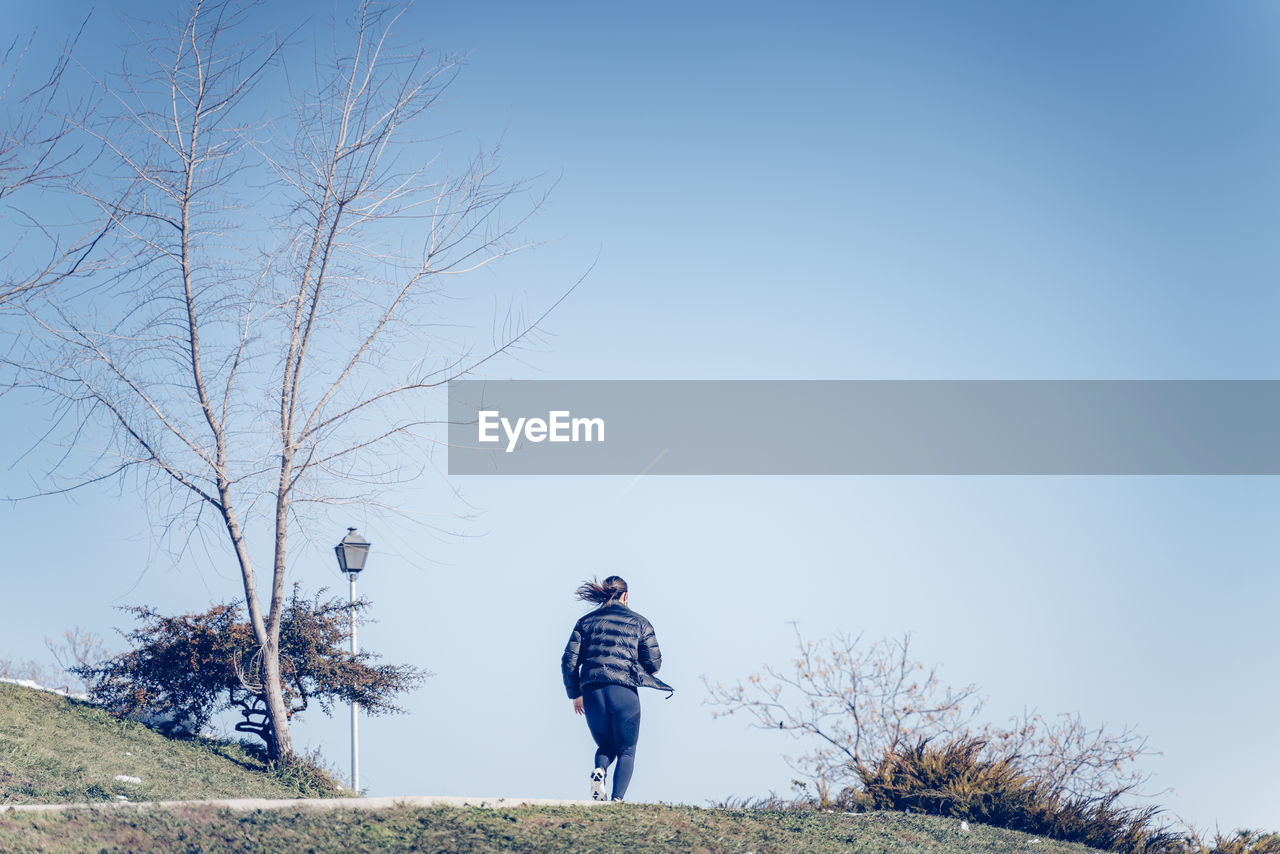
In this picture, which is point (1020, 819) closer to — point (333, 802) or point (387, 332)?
point (333, 802)

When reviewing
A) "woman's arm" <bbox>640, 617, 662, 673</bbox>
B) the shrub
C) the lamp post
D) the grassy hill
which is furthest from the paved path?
the lamp post

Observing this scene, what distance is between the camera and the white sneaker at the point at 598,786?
8828mm

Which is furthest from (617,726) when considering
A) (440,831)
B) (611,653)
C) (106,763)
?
(106,763)

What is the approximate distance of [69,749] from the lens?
34.3 ft

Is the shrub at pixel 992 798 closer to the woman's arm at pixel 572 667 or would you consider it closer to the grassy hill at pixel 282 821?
the grassy hill at pixel 282 821

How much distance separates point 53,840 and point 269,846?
1.27 meters

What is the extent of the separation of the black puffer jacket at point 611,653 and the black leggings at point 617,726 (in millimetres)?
91

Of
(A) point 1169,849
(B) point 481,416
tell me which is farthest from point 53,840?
(A) point 1169,849

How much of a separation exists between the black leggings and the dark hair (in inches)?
36.6

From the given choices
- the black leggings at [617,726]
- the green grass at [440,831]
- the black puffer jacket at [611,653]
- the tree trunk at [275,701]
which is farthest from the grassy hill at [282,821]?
the black puffer jacket at [611,653]

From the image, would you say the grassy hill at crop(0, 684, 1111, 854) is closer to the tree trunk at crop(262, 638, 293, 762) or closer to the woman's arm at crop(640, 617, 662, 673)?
the tree trunk at crop(262, 638, 293, 762)

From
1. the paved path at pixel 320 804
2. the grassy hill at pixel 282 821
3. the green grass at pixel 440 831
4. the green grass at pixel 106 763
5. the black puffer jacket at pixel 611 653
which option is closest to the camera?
the green grass at pixel 440 831

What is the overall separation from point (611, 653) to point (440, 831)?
273 centimetres

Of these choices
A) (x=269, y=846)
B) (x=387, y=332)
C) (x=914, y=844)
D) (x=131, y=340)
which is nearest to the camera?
(x=269, y=846)
